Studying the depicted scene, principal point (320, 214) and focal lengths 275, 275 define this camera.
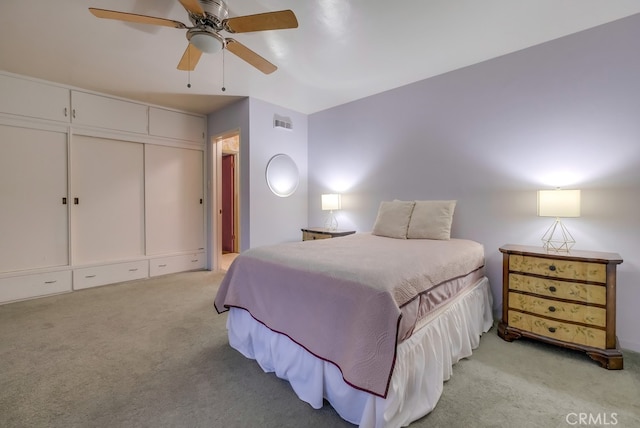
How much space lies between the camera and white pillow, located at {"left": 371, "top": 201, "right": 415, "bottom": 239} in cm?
281

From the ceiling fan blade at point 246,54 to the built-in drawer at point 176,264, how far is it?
3.26 m

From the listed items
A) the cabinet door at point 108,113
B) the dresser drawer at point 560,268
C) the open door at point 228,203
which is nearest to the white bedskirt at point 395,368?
the dresser drawer at point 560,268

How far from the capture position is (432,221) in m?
2.69

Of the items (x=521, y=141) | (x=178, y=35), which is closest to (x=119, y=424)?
(x=178, y=35)

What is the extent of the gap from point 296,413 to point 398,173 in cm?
273

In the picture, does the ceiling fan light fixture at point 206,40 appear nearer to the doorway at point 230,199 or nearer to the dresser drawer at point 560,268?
the dresser drawer at point 560,268

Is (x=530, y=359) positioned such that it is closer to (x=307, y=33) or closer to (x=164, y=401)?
(x=164, y=401)

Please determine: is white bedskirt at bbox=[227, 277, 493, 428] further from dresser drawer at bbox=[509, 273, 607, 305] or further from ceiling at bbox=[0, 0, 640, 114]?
ceiling at bbox=[0, 0, 640, 114]

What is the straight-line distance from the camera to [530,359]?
195 cm

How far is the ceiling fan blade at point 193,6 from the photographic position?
1.59 metres

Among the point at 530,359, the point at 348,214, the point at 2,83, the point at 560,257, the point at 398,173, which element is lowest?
the point at 530,359

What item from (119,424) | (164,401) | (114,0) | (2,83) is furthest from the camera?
(2,83)

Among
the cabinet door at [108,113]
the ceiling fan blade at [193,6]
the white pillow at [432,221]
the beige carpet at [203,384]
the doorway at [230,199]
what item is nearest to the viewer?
the beige carpet at [203,384]

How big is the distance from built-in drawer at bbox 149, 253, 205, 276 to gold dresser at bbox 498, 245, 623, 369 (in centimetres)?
419
